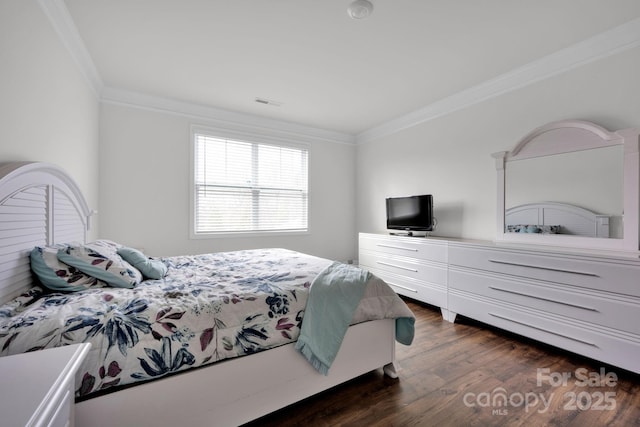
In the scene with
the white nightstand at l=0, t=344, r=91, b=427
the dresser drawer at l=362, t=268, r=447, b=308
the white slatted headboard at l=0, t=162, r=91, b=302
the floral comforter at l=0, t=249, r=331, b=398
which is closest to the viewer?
the white nightstand at l=0, t=344, r=91, b=427

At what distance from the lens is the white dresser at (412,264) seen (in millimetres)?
2932

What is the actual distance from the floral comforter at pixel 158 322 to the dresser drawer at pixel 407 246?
1.77 meters

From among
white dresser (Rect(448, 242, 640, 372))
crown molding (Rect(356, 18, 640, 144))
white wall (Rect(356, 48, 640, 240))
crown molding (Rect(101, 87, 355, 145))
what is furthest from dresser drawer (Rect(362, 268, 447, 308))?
crown molding (Rect(101, 87, 355, 145))

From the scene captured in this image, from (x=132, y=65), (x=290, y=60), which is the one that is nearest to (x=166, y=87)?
(x=132, y=65)

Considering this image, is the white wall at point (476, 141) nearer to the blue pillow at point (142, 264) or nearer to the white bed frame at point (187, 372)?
the white bed frame at point (187, 372)

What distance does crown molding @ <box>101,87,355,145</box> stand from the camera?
312cm

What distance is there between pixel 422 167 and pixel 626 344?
2.52m

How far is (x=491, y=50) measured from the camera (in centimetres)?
236

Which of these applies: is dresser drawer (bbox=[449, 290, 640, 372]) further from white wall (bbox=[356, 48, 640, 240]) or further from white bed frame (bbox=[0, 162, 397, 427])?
white bed frame (bbox=[0, 162, 397, 427])

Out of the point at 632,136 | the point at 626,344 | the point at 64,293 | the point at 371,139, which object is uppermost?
the point at 371,139

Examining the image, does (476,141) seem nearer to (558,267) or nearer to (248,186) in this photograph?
(558,267)

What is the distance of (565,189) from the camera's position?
92.9 inches

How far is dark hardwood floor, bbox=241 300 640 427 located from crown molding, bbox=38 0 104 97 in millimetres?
2880

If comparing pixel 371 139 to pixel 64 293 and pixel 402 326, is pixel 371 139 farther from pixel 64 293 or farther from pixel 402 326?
pixel 64 293
